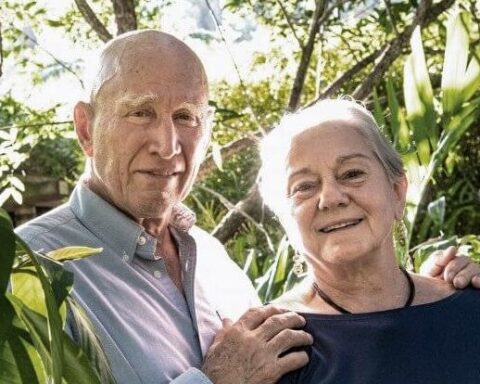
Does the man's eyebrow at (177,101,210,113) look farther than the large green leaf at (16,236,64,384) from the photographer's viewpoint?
Yes

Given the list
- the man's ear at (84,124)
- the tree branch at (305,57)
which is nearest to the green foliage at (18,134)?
the tree branch at (305,57)

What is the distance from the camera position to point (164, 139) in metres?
1.99

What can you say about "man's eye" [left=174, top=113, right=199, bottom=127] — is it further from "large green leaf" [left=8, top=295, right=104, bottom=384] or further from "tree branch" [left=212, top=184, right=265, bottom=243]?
"tree branch" [left=212, top=184, right=265, bottom=243]

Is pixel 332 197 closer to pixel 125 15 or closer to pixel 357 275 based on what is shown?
pixel 357 275

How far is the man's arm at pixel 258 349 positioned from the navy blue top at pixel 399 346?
0.04 metres

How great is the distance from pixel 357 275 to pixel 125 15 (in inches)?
68.8

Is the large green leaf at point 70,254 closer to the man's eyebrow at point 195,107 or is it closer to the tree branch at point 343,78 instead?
the man's eyebrow at point 195,107

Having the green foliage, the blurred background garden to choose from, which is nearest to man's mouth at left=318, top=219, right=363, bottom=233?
the blurred background garden

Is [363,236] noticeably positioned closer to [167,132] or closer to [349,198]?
[349,198]

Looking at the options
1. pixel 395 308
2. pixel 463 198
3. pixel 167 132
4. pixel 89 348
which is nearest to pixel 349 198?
pixel 395 308

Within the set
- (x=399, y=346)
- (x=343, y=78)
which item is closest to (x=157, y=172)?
(x=399, y=346)

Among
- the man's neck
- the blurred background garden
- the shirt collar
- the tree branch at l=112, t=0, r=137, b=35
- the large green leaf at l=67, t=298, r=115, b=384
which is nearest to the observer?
the large green leaf at l=67, t=298, r=115, b=384

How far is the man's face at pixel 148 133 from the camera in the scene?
198 cm

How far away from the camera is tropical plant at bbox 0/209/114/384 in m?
0.85
